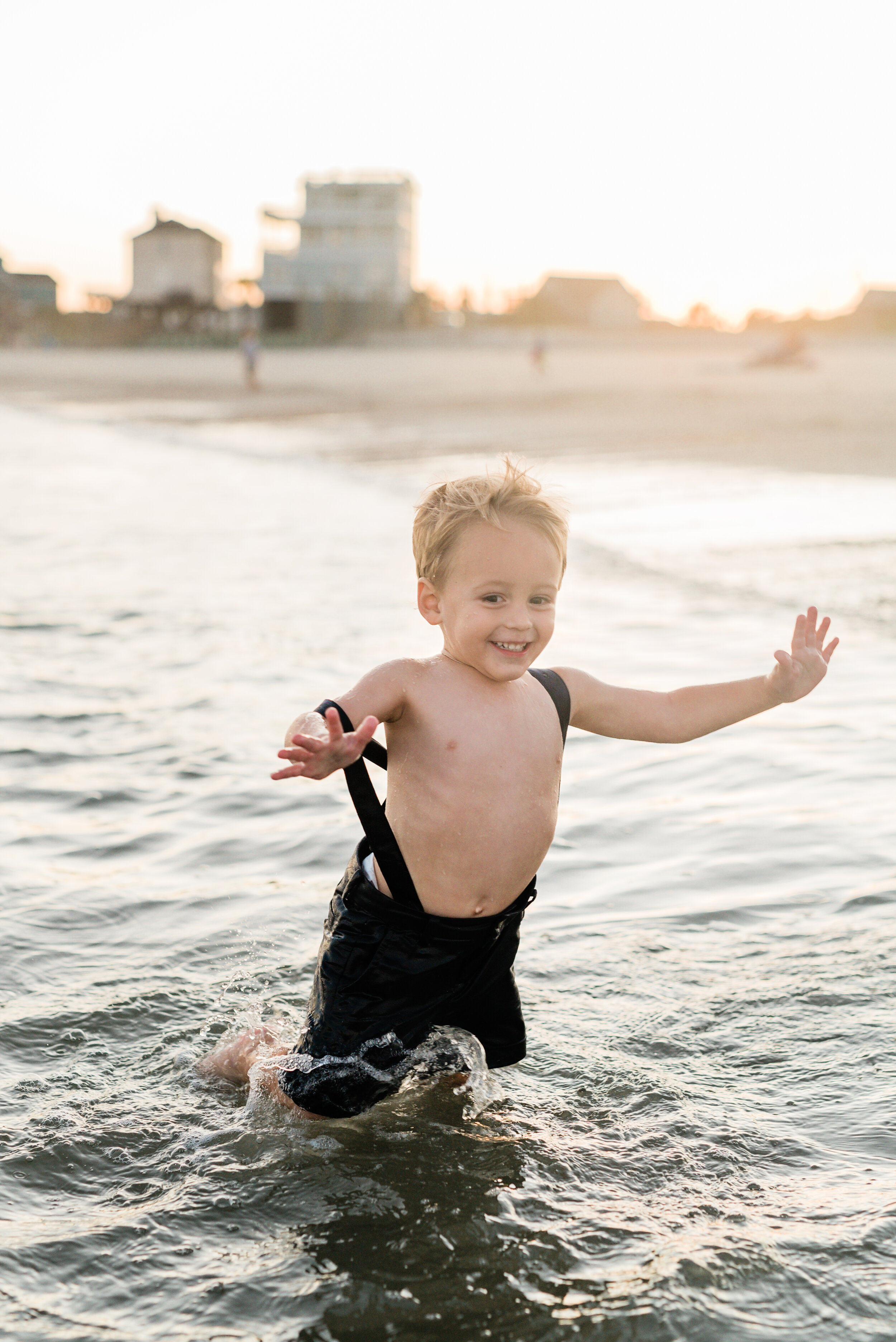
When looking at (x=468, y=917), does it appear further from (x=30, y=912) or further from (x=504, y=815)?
(x=30, y=912)

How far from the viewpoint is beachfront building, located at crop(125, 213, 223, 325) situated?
93.9m

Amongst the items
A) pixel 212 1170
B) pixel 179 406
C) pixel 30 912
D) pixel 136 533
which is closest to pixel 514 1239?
pixel 212 1170

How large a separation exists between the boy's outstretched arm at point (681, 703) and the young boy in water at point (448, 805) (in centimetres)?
7

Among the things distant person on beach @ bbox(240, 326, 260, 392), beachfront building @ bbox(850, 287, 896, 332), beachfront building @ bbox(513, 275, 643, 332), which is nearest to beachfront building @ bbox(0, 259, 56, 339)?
beachfront building @ bbox(513, 275, 643, 332)

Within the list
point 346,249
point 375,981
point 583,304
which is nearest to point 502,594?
point 375,981

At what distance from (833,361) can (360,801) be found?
155 ft

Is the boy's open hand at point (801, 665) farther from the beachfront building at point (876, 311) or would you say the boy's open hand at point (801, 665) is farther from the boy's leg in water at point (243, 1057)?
the beachfront building at point (876, 311)

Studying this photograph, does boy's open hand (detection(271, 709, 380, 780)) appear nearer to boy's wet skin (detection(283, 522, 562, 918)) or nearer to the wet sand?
boy's wet skin (detection(283, 522, 562, 918))

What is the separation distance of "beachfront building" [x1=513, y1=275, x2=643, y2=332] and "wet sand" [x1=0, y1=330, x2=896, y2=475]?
42.8 meters

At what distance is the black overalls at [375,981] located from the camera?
Result: 2.69m

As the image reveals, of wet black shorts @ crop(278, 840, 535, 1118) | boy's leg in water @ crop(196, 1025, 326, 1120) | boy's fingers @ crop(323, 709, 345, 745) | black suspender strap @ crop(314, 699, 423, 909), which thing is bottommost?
boy's leg in water @ crop(196, 1025, 326, 1120)

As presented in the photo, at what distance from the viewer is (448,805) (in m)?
2.69

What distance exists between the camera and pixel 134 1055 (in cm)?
306

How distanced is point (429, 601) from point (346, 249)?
85189 mm
